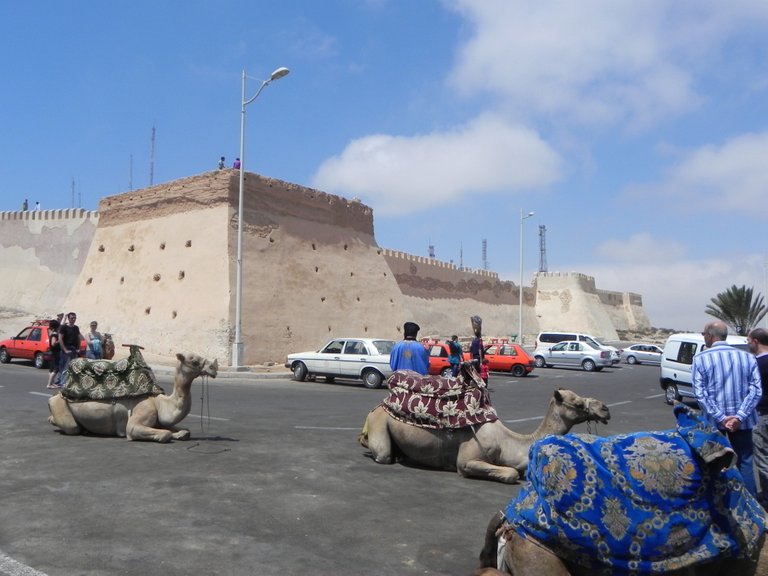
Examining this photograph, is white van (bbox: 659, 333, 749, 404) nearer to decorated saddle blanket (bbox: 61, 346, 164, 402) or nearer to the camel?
the camel

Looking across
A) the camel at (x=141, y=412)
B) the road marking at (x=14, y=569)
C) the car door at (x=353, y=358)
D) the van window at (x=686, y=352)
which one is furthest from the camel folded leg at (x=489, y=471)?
the car door at (x=353, y=358)

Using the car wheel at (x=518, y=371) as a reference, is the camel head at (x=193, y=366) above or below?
above

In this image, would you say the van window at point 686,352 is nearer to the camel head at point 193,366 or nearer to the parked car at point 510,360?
the parked car at point 510,360

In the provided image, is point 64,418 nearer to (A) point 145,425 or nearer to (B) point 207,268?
(A) point 145,425

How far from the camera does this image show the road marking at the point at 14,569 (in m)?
4.46

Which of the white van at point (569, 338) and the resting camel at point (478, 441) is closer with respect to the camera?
the resting camel at point (478, 441)

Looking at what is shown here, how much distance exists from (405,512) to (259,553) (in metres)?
1.59

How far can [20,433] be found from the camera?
9664 millimetres

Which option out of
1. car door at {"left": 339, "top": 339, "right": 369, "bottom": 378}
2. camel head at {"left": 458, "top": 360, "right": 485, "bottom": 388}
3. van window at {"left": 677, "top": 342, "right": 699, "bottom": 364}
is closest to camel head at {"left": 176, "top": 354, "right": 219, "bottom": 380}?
camel head at {"left": 458, "top": 360, "right": 485, "bottom": 388}

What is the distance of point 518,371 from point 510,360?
0.55 m

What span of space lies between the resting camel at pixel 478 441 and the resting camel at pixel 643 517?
3.11 m

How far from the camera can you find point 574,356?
3428 centimetres

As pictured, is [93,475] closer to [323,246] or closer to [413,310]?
[323,246]

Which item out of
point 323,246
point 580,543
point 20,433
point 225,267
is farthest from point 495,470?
point 323,246
